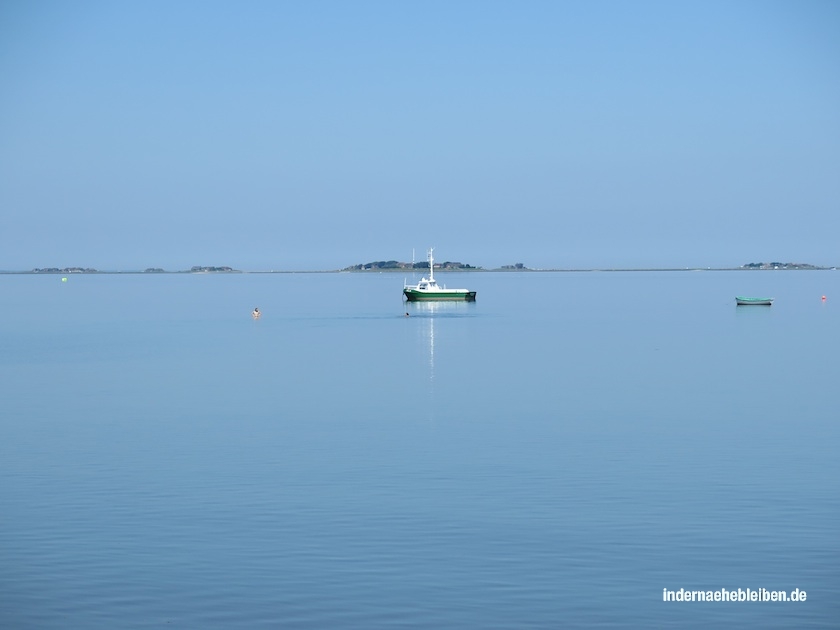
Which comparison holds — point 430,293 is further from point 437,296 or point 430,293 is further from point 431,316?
point 431,316

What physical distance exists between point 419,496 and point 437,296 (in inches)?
6025

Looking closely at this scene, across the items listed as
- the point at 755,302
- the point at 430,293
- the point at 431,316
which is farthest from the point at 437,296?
the point at 755,302

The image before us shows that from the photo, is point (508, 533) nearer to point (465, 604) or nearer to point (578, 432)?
point (465, 604)

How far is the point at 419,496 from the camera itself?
32719 mm

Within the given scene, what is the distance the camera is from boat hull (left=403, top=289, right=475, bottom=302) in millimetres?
182625

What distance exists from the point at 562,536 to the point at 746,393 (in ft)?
109

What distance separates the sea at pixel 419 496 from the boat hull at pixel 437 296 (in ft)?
358

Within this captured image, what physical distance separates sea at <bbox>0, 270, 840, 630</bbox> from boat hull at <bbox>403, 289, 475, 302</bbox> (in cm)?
10907

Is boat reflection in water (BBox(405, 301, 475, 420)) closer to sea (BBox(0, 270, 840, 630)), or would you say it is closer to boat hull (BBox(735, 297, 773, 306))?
sea (BBox(0, 270, 840, 630))

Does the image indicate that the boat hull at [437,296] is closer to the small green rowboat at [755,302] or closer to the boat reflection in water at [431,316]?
the boat reflection in water at [431,316]

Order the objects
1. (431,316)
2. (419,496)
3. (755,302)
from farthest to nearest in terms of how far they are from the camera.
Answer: (755,302), (431,316), (419,496)

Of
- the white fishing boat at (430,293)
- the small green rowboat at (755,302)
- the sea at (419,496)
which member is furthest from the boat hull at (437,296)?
the sea at (419,496)

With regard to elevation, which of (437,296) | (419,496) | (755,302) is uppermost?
(437,296)

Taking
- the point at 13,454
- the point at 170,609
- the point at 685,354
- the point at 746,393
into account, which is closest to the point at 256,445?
the point at 13,454
